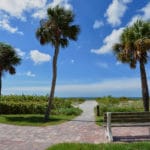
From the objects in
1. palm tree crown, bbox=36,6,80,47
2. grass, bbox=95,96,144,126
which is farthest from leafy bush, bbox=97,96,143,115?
palm tree crown, bbox=36,6,80,47

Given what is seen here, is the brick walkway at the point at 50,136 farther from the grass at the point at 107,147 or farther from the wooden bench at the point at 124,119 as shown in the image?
the grass at the point at 107,147

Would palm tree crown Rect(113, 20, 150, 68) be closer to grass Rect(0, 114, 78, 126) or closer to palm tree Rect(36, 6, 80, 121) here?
palm tree Rect(36, 6, 80, 121)

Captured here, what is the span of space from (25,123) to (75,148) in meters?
9.79

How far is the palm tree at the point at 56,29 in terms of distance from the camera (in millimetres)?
23266

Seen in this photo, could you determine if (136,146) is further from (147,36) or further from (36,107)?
(36,107)

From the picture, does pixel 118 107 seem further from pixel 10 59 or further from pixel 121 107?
pixel 10 59

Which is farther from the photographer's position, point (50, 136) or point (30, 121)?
point (30, 121)

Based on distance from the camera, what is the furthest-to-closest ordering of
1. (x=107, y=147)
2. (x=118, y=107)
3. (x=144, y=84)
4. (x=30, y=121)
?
(x=118, y=107) < (x=144, y=84) < (x=30, y=121) < (x=107, y=147)

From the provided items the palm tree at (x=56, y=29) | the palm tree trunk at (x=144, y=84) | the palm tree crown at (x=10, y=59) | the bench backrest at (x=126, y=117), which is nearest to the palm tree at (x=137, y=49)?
the palm tree trunk at (x=144, y=84)

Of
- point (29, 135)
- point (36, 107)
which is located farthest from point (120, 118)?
point (36, 107)

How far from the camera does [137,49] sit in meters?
23.9

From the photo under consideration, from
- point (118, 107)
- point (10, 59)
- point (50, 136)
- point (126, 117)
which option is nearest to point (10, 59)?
point (10, 59)

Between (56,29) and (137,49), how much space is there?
5.61 meters

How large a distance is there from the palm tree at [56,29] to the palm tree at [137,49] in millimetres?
3643
